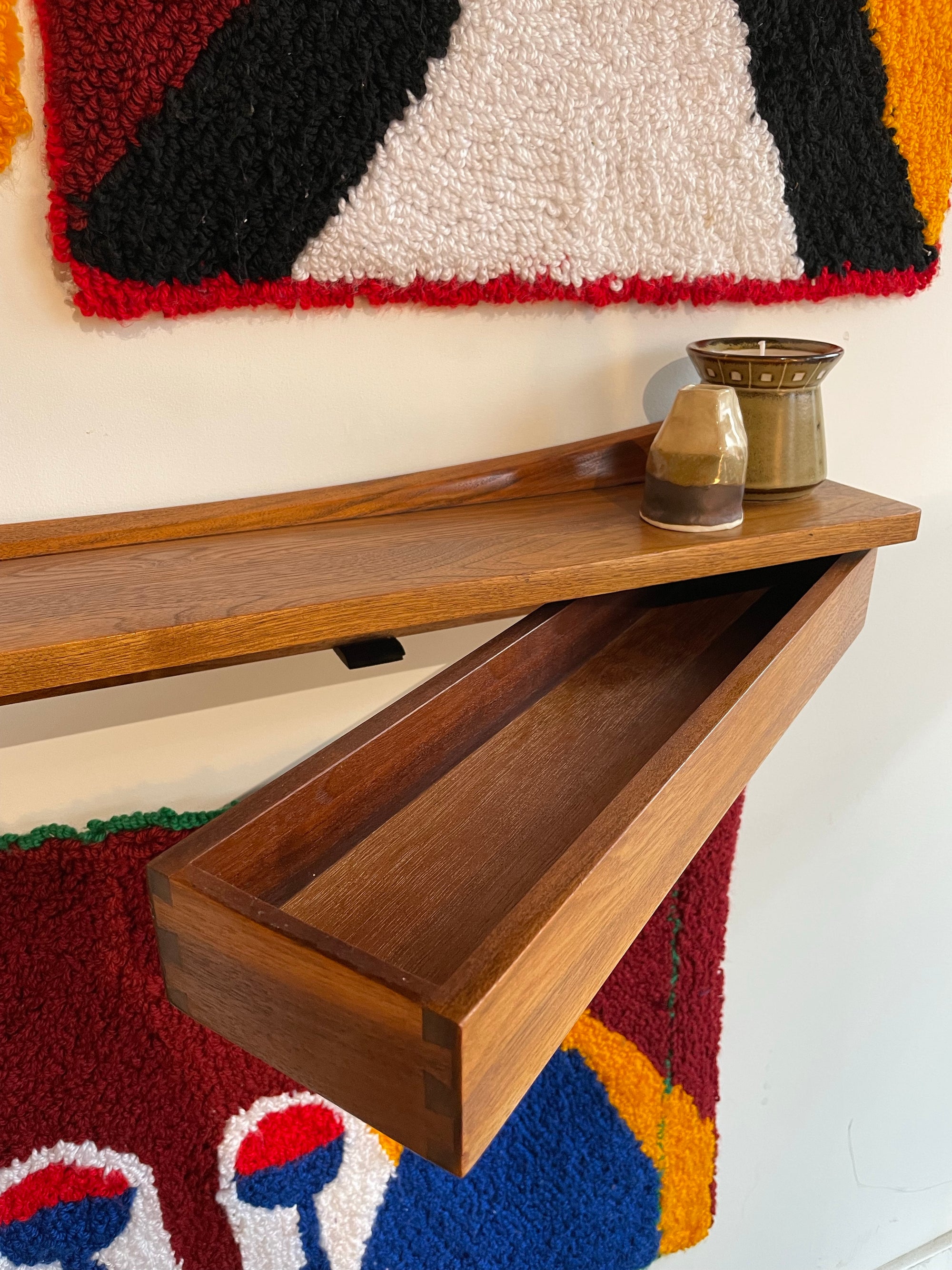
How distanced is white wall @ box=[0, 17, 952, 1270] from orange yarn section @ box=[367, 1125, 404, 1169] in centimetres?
31

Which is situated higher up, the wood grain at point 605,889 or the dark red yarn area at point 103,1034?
the wood grain at point 605,889

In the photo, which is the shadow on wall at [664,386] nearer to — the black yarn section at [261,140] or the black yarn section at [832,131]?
the black yarn section at [832,131]

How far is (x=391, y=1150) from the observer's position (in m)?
0.77

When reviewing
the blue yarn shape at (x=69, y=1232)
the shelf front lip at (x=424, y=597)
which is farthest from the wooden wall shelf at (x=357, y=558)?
the blue yarn shape at (x=69, y=1232)

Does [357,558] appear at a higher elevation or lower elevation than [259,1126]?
higher

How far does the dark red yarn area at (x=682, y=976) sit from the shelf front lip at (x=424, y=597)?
32 cm

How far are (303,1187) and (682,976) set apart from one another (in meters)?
0.37

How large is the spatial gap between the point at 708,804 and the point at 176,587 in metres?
0.30

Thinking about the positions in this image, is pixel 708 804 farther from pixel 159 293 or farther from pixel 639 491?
pixel 159 293

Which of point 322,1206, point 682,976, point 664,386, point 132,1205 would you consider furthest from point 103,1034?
point 664,386

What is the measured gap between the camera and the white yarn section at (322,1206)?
2.32 ft

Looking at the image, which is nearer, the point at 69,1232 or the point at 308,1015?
the point at 308,1015

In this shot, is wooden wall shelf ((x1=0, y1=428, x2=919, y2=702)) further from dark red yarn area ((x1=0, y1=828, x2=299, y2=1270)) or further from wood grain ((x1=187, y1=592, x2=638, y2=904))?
dark red yarn area ((x1=0, y1=828, x2=299, y2=1270))

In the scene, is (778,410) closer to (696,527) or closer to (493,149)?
(696,527)
